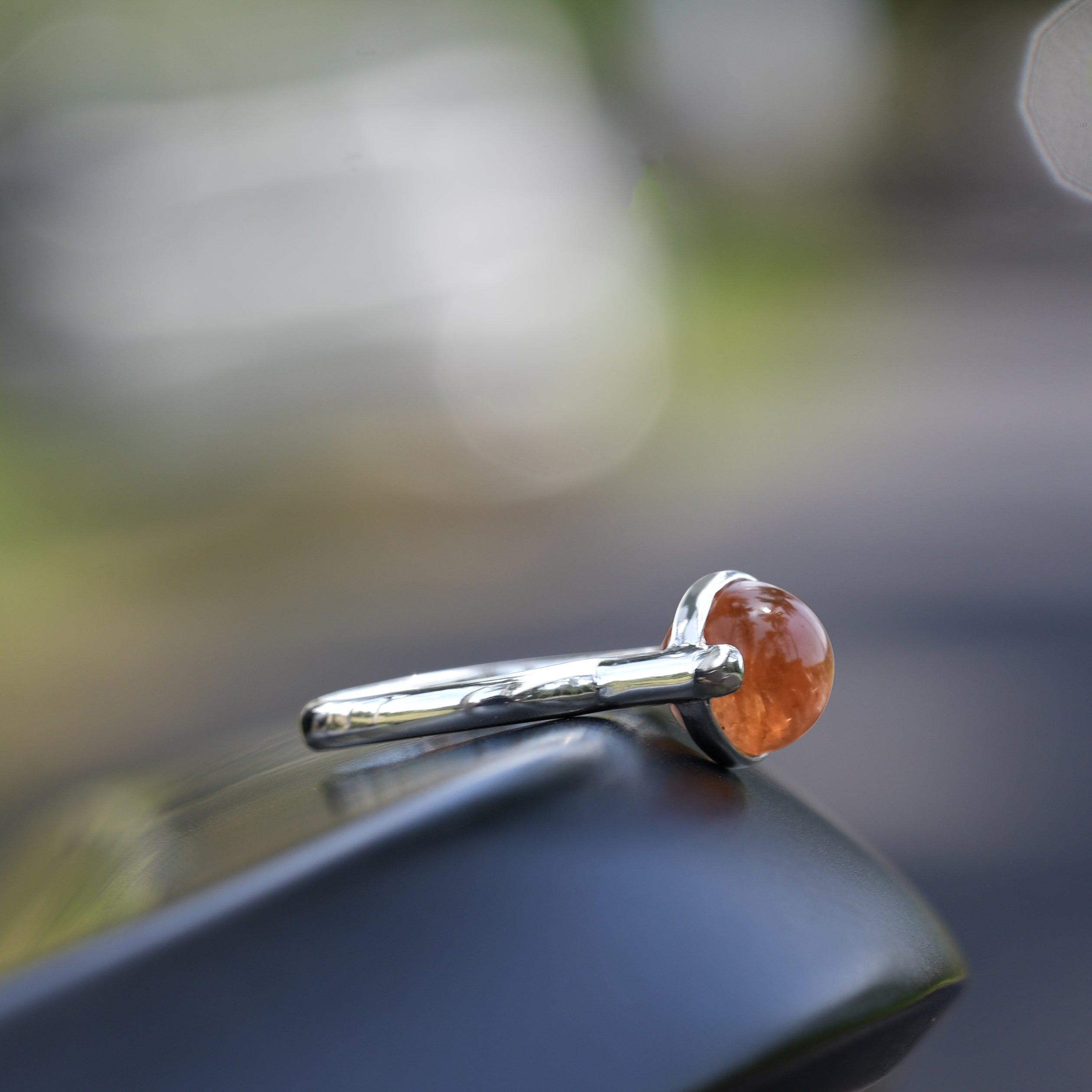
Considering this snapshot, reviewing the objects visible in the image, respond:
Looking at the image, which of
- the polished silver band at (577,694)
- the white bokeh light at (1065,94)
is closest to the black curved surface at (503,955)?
the polished silver band at (577,694)

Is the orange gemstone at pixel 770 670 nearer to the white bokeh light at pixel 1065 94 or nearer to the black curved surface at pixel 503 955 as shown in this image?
the black curved surface at pixel 503 955

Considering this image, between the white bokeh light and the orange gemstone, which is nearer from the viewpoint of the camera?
the orange gemstone

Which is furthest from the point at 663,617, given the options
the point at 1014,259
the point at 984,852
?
the point at 1014,259

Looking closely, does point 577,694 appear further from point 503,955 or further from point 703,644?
point 503,955

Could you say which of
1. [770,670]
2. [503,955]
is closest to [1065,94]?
[770,670]

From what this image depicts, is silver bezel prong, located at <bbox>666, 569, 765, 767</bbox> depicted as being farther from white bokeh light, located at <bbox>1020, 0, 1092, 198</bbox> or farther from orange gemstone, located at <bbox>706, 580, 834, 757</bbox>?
white bokeh light, located at <bbox>1020, 0, 1092, 198</bbox>

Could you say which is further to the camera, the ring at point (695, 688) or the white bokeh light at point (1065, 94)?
the white bokeh light at point (1065, 94)

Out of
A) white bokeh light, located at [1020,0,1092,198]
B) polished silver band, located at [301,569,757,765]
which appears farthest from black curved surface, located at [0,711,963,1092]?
white bokeh light, located at [1020,0,1092,198]

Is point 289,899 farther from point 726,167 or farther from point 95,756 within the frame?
point 726,167
